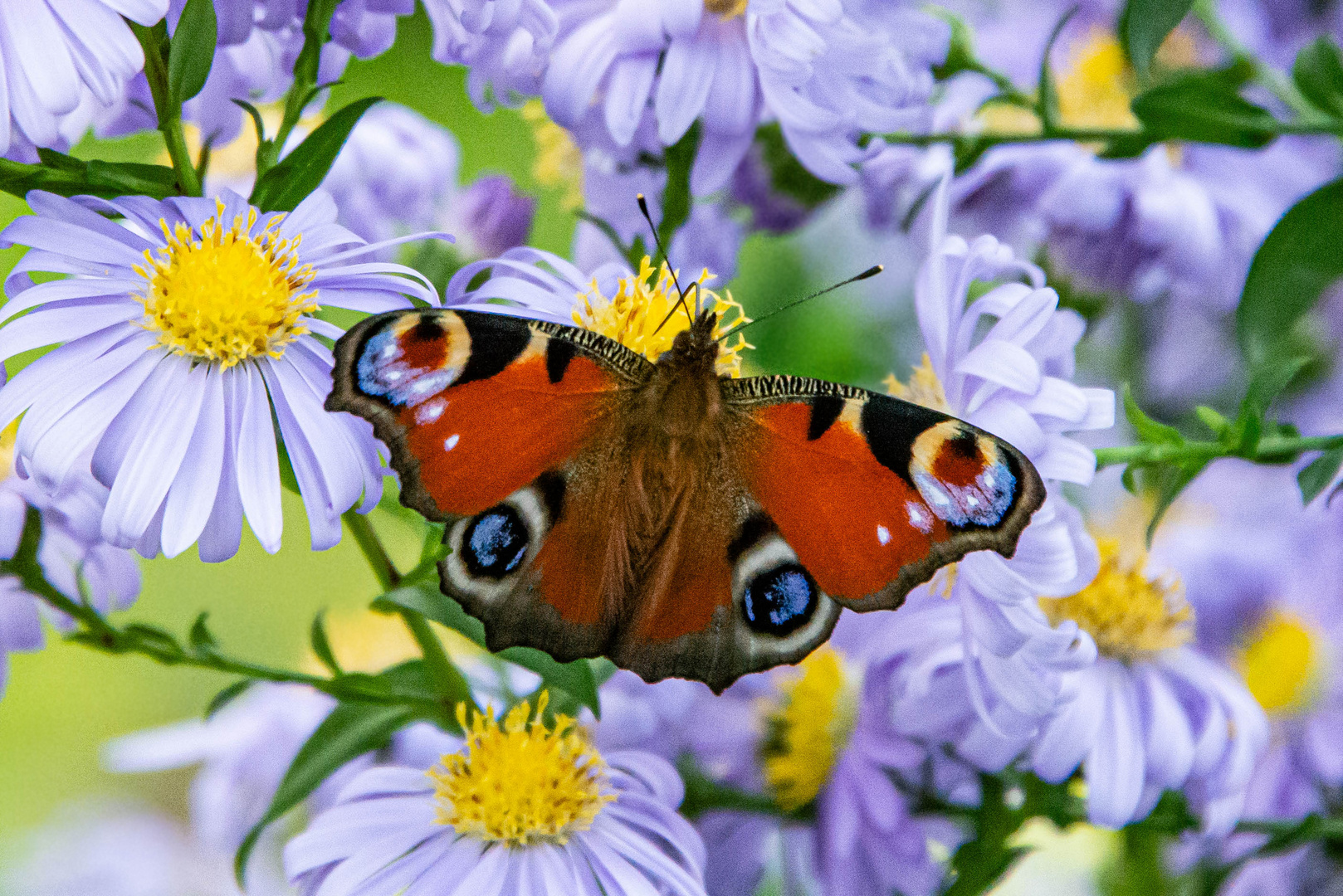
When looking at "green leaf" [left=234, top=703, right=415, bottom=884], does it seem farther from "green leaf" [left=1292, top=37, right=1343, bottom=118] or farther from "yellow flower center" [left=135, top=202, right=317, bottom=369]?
"green leaf" [left=1292, top=37, right=1343, bottom=118]

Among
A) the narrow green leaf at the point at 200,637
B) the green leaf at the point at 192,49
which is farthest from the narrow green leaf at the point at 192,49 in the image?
the narrow green leaf at the point at 200,637

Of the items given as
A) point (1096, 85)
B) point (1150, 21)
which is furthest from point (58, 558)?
point (1096, 85)

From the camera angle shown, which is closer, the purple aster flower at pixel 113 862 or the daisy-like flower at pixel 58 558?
the daisy-like flower at pixel 58 558

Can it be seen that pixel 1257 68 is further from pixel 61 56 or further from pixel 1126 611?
pixel 61 56

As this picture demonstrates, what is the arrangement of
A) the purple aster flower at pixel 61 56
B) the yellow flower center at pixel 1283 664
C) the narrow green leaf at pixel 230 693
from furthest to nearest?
1. the yellow flower center at pixel 1283 664
2. the narrow green leaf at pixel 230 693
3. the purple aster flower at pixel 61 56

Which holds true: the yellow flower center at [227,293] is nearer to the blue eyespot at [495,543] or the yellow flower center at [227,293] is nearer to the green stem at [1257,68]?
the blue eyespot at [495,543]

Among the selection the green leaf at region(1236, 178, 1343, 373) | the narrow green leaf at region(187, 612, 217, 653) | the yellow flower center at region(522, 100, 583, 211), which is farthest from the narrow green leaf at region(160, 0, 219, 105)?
the green leaf at region(1236, 178, 1343, 373)
